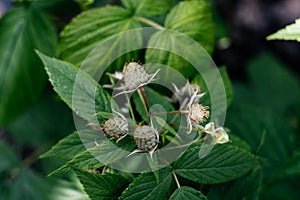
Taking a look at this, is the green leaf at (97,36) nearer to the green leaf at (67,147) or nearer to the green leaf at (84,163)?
the green leaf at (67,147)

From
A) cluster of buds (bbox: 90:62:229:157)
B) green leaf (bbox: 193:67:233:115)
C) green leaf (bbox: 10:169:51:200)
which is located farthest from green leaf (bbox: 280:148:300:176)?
green leaf (bbox: 10:169:51:200)

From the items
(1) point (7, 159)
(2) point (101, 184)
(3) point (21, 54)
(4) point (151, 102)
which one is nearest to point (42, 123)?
(1) point (7, 159)

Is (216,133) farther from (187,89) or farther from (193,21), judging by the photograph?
(193,21)

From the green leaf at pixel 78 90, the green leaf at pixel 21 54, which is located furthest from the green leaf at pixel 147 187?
the green leaf at pixel 21 54

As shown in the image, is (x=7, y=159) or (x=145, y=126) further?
(x=7, y=159)

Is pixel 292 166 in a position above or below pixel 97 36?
below

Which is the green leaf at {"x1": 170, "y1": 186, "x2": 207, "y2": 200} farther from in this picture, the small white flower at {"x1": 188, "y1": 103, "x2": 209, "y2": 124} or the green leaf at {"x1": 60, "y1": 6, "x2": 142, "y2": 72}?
the green leaf at {"x1": 60, "y1": 6, "x2": 142, "y2": 72}

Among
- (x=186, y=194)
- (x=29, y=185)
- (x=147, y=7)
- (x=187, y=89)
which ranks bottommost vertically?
(x=29, y=185)

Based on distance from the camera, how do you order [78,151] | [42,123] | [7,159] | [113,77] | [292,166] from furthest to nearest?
1. [42,123]
2. [7,159]
3. [292,166]
4. [113,77]
5. [78,151]
